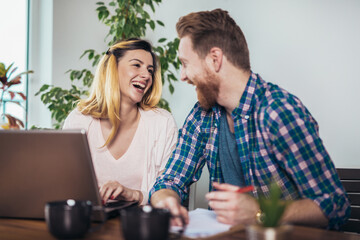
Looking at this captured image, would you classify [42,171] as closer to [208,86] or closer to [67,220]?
[67,220]

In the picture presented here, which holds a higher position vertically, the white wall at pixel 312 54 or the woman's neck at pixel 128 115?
the white wall at pixel 312 54

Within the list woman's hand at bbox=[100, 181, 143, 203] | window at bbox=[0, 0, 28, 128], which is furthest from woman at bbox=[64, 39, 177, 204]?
window at bbox=[0, 0, 28, 128]

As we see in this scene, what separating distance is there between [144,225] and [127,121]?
135cm

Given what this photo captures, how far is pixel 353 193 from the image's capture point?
69.1 inches

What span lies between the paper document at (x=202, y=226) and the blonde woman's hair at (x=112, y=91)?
3.01 ft

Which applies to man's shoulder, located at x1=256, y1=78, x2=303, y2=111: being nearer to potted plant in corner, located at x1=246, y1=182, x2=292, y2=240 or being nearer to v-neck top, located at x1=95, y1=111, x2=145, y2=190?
potted plant in corner, located at x1=246, y1=182, x2=292, y2=240

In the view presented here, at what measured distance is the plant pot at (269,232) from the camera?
2.43 ft

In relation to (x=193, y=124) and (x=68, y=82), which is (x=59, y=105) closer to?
(x=68, y=82)

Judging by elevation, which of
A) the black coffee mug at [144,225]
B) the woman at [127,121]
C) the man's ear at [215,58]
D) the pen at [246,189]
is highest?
the man's ear at [215,58]

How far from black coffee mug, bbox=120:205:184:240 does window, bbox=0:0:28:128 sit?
2631 millimetres

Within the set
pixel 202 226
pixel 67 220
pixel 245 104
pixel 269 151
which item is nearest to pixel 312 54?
pixel 245 104

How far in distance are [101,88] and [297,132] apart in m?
1.19

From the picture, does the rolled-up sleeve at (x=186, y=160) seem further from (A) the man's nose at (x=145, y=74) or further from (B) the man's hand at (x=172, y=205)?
(A) the man's nose at (x=145, y=74)

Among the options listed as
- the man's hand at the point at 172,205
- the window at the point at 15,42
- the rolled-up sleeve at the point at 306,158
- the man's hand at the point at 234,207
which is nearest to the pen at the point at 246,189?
the man's hand at the point at 234,207
